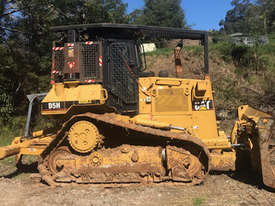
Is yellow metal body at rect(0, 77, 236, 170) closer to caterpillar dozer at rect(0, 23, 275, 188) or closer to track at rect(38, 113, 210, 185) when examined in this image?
caterpillar dozer at rect(0, 23, 275, 188)

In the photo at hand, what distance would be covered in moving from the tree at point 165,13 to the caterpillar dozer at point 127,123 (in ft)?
121

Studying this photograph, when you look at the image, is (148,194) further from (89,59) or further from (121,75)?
(89,59)

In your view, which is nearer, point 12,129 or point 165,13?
point 12,129

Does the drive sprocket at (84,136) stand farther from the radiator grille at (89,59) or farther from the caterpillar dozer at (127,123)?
the radiator grille at (89,59)

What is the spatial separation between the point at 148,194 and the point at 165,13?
44.6 m

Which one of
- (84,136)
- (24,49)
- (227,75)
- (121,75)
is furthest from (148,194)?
(227,75)

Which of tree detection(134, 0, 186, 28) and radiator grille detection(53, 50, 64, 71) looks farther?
tree detection(134, 0, 186, 28)

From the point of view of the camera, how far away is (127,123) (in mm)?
4711

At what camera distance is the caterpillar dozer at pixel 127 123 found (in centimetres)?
475

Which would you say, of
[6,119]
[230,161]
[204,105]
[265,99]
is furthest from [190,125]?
[6,119]

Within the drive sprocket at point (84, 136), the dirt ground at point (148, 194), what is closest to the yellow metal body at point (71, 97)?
the drive sprocket at point (84, 136)

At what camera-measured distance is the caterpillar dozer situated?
4.75 m

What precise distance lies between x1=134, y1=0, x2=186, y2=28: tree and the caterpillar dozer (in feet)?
121

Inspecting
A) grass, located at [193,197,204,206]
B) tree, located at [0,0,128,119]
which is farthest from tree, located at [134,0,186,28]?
grass, located at [193,197,204,206]
